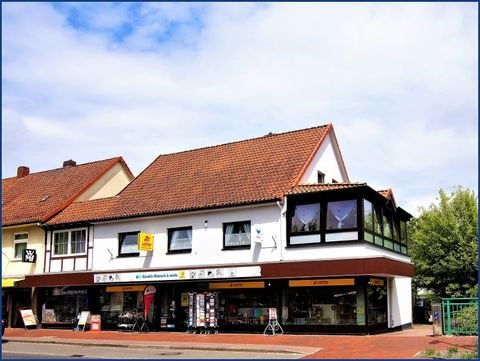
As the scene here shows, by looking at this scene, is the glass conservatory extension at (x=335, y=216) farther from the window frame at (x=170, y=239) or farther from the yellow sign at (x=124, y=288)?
the yellow sign at (x=124, y=288)

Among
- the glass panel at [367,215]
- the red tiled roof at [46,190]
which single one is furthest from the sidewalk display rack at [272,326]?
the red tiled roof at [46,190]

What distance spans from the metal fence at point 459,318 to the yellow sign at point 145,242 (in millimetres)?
12449

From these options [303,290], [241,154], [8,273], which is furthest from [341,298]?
[8,273]

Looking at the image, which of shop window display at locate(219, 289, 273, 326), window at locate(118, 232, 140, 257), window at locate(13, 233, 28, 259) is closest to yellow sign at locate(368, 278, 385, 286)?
shop window display at locate(219, 289, 273, 326)

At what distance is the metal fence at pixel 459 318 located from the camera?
19281 mm

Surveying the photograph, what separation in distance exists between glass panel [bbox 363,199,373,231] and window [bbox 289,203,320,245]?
5.80 feet

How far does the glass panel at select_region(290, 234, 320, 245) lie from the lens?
22.5 meters

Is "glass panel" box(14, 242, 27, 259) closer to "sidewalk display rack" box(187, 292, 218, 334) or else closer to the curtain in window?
"sidewalk display rack" box(187, 292, 218, 334)

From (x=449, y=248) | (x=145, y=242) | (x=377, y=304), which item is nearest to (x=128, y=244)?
(x=145, y=242)

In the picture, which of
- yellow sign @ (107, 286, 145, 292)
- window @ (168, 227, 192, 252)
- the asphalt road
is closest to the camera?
the asphalt road

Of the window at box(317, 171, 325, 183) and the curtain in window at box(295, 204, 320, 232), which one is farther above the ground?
the window at box(317, 171, 325, 183)

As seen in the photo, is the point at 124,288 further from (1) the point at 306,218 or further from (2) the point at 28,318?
(1) the point at 306,218

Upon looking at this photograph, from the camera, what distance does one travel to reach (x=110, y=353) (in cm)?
1925

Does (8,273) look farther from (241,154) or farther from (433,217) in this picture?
(433,217)
